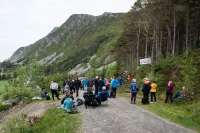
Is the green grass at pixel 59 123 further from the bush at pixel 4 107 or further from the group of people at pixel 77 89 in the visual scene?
the bush at pixel 4 107

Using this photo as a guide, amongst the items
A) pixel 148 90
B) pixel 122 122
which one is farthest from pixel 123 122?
pixel 148 90

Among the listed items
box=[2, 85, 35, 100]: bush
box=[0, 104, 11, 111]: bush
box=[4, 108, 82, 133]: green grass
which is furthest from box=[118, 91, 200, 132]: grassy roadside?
box=[0, 104, 11, 111]: bush

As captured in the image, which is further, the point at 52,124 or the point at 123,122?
the point at 52,124

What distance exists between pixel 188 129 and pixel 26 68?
95.9 feet

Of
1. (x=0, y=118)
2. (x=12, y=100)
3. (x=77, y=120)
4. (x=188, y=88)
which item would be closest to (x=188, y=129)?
(x=77, y=120)

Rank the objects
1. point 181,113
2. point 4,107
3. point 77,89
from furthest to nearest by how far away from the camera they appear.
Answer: point 4,107
point 77,89
point 181,113

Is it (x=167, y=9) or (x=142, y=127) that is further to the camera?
(x=167, y=9)

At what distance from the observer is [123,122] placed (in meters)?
13.9

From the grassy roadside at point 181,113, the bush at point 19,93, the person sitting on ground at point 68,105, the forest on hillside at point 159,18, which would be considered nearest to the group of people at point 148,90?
the grassy roadside at point 181,113

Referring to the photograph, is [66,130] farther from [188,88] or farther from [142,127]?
[188,88]

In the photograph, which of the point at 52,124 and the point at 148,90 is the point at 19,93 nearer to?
the point at 52,124

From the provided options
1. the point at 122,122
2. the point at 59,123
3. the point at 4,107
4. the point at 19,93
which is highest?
the point at 122,122

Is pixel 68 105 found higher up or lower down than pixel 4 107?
higher up

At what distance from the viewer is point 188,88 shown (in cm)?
2097
